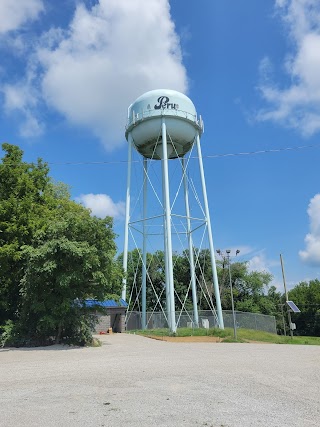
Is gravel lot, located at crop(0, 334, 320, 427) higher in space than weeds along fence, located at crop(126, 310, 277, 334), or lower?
lower

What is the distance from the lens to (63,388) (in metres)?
7.93

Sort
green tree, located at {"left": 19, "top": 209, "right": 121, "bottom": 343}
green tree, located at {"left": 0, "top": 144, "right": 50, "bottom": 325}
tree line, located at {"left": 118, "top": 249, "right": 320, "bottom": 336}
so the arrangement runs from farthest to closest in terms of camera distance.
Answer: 1. tree line, located at {"left": 118, "top": 249, "right": 320, "bottom": 336}
2. green tree, located at {"left": 0, "top": 144, "right": 50, "bottom": 325}
3. green tree, located at {"left": 19, "top": 209, "right": 121, "bottom": 343}

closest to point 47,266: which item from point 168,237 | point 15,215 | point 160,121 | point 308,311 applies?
point 15,215

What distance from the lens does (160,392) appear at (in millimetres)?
7426

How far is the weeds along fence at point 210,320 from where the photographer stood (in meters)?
30.3

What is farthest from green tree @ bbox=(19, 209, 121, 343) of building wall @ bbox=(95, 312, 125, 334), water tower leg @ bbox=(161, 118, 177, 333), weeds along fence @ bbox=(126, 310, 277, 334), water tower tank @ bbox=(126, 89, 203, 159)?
weeds along fence @ bbox=(126, 310, 277, 334)

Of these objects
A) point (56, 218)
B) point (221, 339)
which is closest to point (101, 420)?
point (56, 218)

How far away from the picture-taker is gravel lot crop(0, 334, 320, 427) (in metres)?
5.61

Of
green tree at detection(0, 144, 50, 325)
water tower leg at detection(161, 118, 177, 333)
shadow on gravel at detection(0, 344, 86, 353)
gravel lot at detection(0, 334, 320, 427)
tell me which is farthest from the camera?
water tower leg at detection(161, 118, 177, 333)

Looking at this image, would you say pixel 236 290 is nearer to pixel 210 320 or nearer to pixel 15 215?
pixel 210 320

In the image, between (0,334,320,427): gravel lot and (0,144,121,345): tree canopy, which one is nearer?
(0,334,320,427): gravel lot

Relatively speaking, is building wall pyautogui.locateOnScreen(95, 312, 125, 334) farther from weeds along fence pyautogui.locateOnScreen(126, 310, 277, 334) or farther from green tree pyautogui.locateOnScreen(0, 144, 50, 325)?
green tree pyautogui.locateOnScreen(0, 144, 50, 325)

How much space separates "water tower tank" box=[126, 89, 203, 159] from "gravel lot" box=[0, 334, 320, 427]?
19.7 m

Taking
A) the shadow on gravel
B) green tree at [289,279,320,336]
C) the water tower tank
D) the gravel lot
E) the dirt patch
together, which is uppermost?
the water tower tank
